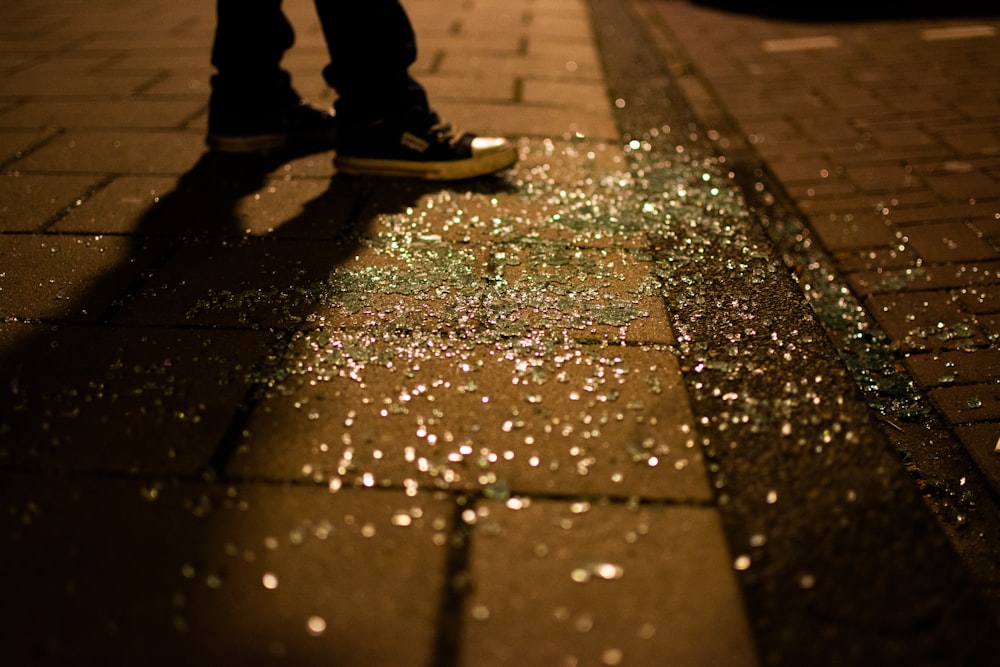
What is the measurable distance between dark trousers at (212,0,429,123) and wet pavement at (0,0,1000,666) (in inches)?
10.1

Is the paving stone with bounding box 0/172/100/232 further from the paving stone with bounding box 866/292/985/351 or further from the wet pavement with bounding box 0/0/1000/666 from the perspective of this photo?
the paving stone with bounding box 866/292/985/351

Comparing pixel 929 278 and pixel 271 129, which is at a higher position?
pixel 271 129

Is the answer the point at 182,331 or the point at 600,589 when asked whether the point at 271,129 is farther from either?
the point at 600,589

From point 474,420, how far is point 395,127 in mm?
1340

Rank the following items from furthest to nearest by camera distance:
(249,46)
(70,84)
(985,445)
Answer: (70,84) < (249,46) < (985,445)

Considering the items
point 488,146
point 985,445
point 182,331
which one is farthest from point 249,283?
point 985,445

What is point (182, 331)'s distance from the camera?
1501mm

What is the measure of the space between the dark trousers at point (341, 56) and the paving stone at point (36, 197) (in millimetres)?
577

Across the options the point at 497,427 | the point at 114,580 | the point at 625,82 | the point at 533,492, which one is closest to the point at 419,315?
the point at 497,427

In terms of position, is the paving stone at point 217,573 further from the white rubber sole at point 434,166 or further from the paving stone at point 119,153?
the paving stone at point 119,153

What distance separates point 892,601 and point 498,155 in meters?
1.73

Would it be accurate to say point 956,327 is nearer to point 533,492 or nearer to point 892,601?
point 892,601

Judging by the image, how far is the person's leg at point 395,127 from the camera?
219 cm

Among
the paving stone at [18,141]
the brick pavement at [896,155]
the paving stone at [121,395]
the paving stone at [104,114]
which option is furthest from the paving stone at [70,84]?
the brick pavement at [896,155]
